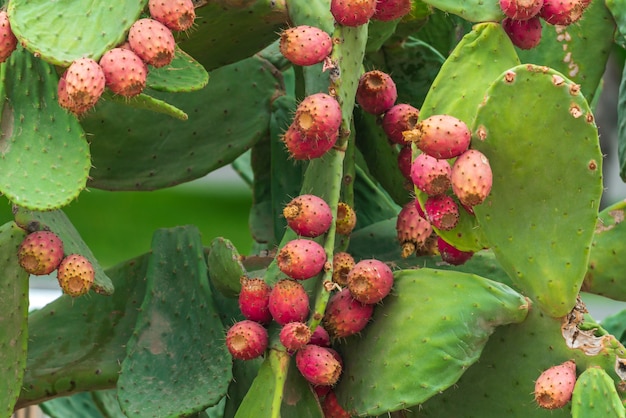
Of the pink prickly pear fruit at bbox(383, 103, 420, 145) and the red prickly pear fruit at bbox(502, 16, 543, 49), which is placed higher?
the red prickly pear fruit at bbox(502, 16, 543, 49)

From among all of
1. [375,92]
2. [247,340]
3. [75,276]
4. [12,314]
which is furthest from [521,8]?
[12,314]

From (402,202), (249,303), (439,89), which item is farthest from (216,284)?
(439,89)

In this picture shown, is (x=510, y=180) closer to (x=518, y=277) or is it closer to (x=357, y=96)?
(x=518, y=277)

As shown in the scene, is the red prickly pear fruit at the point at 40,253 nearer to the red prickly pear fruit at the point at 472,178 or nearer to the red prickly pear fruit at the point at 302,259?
the red prickly pear fruit at the point at 302,259

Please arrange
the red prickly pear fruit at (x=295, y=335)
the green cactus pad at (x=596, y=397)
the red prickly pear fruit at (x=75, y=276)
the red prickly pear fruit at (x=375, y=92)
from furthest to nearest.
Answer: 1. the red prickly pear fruit at (x=375, y=92)
2. the red prickly pear fruit at (x=75, y=276)
3. the red prickly pear fruit at (x=295, y=335)
4. the green cactus pad at (x=596, y=397)

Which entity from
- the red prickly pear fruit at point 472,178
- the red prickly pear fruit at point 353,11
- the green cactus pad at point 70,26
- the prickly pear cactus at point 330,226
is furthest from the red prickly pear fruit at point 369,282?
the green cactus pad at point 70,26

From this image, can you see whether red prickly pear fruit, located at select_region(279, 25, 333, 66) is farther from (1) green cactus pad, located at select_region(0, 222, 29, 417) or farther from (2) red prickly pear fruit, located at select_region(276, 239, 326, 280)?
(1) green cactus pad, located at select_region(0, 222, 29, 417)

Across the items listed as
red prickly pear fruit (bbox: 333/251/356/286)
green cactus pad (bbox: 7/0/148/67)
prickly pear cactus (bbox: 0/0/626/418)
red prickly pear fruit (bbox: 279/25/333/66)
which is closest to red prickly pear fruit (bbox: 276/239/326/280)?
prickly pear cactus (bbox: 0/0/626/418)
